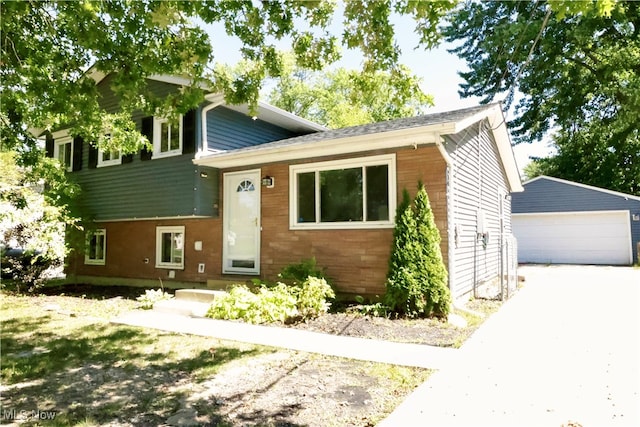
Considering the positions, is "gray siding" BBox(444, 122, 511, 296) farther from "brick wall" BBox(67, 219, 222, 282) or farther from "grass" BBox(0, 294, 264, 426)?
"brick wall" BBox(67, 219, 222, 282)

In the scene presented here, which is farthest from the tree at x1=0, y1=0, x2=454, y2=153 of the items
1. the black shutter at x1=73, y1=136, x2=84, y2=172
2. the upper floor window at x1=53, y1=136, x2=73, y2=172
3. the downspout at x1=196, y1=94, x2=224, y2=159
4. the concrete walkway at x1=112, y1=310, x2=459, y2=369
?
the upper floor window at x1=53, y1=136, x2=73, y2=172

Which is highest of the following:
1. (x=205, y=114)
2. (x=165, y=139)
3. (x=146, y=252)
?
(x=205, y=114)

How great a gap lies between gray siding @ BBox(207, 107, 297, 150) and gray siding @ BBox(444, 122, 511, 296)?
19.3 ft

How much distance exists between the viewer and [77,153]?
Answer: 41.7ft

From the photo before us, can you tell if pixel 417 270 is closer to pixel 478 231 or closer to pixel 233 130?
pixel 478 231

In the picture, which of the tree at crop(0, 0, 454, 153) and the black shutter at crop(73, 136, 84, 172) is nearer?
the tree at crop(0, 0, 454, 153)

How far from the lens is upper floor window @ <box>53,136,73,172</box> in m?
12.8

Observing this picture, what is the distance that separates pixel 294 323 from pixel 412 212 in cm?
285

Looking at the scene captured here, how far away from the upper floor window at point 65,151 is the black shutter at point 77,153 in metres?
0.18

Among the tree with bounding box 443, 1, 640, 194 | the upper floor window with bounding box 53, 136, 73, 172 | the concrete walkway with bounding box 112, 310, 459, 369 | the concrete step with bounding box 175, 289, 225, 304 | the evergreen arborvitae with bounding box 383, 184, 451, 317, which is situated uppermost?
the tree with bounding box 443, 1, 640, 194

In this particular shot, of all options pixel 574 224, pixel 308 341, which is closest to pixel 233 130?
pixel 308 341

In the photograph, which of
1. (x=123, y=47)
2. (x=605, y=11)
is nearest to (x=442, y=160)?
(x=605, y=11)

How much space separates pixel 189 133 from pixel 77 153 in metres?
5.05

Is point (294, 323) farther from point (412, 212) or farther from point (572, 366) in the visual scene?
point (572, 366)
